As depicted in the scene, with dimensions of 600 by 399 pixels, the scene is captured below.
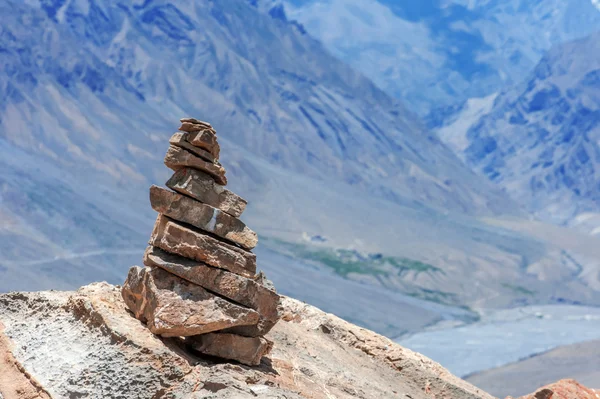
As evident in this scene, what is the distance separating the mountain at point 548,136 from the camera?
136875 millimetres

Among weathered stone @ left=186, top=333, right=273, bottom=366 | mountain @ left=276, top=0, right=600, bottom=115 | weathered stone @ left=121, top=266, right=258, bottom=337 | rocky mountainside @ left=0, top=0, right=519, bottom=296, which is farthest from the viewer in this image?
mountain @ left=276, top=0, right=600, bottom=115

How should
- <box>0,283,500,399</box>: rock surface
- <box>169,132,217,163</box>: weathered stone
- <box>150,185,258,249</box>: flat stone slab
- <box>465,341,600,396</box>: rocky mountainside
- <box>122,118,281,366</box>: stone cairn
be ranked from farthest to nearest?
<box>465,341,600,396</box>: rocky mountainside < <box>169,132,217,163</box>: weathered stone < <box>150,185,258,249</box>: flat stone slab < <box>122,118,281,366</box>: stone cairn < <box>0,283,500,399</box>: rock surface

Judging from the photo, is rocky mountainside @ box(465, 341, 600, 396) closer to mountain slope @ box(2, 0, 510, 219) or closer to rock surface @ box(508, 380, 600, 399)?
mountain slope @ box(2, 0, 510, 219)

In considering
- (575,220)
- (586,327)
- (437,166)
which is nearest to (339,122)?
(437,166)

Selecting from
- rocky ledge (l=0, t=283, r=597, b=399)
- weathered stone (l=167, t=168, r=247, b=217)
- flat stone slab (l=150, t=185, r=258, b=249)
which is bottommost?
rocky ledge (l=0, t=283, r=597, b=399)

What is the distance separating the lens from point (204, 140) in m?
9.98

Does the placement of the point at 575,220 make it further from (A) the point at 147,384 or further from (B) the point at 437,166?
(A) the point at 147,384

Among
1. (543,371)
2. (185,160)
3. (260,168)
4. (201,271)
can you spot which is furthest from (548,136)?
(201,271)

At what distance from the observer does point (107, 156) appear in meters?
86.6

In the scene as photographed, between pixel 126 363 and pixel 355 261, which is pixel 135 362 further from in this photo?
pixel 355 261

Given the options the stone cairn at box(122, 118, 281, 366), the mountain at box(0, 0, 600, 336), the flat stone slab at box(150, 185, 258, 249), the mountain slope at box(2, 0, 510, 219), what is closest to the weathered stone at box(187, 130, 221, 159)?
the stone cairn at box(122, 118, 281, 366)

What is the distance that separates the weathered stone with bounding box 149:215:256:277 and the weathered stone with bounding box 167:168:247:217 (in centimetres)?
39

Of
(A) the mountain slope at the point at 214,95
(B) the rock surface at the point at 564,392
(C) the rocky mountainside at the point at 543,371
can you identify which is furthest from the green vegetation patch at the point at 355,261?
(B) the rock surface at the point at 564,392

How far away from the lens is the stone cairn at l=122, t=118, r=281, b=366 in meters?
9.32
